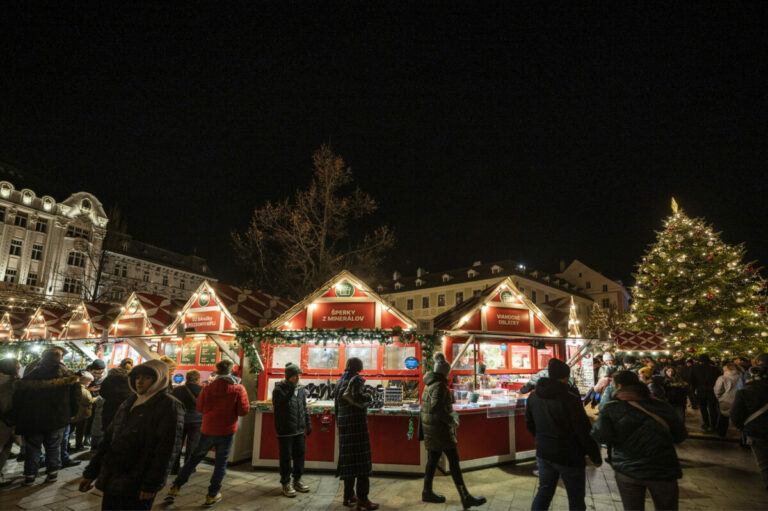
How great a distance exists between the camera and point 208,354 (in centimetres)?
1062

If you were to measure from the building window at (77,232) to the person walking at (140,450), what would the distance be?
165 feet

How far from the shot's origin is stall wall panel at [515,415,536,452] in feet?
25.5

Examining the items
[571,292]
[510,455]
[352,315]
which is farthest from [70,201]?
[571,292]

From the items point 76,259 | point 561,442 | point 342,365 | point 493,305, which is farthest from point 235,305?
point 76,259

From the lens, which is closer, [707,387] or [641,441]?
[641,441]

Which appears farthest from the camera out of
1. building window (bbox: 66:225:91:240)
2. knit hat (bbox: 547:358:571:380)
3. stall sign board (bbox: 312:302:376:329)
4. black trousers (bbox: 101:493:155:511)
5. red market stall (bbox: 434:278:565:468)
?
building window (bbox: 66:225:91:240)

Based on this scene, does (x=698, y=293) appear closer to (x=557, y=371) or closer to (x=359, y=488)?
(x=557, y=371)

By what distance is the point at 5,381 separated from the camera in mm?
5723

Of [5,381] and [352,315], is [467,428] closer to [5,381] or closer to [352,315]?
[352,315]

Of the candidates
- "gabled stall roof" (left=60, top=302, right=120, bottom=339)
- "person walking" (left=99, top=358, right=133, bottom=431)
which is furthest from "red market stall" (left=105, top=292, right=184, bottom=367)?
"person walking" (left=99, top=358, right=133, bottom=431)

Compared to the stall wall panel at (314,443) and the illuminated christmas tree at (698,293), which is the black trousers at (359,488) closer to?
the stall wall panel at (314,443)

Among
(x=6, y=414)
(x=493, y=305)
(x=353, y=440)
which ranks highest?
(x=493, y=305)

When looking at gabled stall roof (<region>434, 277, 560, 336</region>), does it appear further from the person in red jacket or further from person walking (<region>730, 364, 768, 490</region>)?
person walking (<region>730, 364, 768, 490</region>)

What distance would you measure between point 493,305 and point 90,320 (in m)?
12.7
